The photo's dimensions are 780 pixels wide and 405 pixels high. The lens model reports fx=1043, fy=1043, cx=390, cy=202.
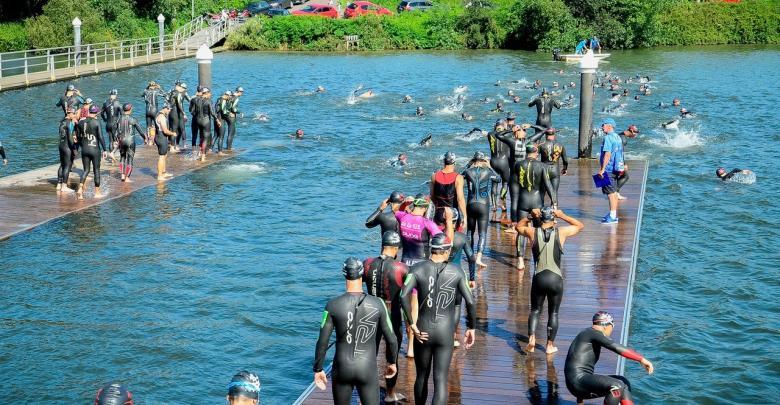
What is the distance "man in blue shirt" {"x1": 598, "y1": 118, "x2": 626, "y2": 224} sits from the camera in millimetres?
19375

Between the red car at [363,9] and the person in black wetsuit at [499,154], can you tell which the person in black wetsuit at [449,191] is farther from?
the red car at [363,9]

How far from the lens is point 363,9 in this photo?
251ft

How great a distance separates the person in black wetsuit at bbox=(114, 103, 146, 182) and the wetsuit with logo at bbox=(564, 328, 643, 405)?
552 inches

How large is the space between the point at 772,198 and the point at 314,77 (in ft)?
109

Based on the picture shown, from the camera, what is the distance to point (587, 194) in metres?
22.1

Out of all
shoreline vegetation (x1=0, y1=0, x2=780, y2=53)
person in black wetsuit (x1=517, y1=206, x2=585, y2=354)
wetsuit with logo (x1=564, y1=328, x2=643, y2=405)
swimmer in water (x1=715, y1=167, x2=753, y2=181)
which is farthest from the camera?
shoreline vegetation (x1=0, y1=0, x2=780, y2=53)

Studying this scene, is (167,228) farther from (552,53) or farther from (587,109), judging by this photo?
(552,53)

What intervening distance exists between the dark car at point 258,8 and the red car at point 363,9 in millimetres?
6135

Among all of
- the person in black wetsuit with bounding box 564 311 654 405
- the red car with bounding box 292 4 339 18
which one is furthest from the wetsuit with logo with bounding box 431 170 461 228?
the red car with bounding box 292 4 339 18

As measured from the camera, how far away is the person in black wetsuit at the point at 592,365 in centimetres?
1065

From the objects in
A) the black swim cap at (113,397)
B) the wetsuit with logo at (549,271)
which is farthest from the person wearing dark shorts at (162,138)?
the black swim cap at (113,397)

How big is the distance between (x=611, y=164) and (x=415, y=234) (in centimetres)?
870

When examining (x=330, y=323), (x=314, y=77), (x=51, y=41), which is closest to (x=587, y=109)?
(x=330, y=323)

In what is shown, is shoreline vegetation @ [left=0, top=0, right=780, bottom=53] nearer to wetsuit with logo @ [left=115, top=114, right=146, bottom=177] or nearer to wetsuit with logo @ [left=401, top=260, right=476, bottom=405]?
wetsuit with logo @ [left=115, top=114, right=146, bottom=177]
